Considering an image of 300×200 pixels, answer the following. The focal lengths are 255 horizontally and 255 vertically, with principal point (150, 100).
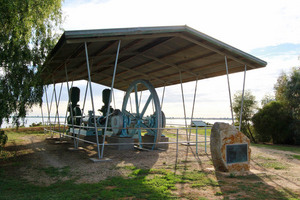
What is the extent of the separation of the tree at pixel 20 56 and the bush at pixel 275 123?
48.3ft

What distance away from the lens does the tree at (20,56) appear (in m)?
7.74

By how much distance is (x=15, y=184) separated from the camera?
5.65 meters

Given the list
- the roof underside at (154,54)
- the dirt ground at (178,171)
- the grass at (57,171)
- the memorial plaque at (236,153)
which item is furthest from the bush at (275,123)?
the grass at (57,171)

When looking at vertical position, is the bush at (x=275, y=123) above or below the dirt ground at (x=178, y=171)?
above

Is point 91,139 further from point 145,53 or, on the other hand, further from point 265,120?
point 265,120

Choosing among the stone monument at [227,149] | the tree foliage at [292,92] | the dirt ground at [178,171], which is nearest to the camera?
the dirt ground at [178,171]

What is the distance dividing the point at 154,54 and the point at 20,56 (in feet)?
18.1

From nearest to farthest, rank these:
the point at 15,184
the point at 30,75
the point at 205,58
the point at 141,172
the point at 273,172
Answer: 1. the point at 15,184
2. the point at 141,172
3. the point at 273,172
4. the point at 30,75
5. the point at 205,58

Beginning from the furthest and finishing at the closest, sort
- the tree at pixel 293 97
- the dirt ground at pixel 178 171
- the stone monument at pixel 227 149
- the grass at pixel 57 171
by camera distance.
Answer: the tree at pixel 293 97 < the stone monument at pixel 227 149 < the grass at pixel 57 171 < the dirt ground at pixel 178 171

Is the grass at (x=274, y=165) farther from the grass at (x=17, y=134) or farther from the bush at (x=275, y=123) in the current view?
the grass at (x=17, y=134)

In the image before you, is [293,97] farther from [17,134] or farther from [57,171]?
[17,134]

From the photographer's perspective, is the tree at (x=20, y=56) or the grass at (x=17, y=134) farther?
the grass at (x=17, y=134)

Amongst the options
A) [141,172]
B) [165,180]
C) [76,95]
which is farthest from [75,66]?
[165,180]

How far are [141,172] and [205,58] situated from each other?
6133mm
